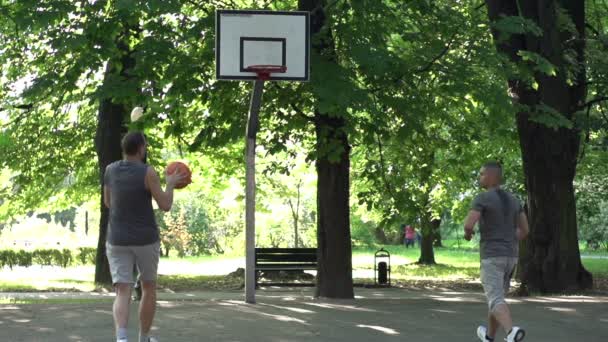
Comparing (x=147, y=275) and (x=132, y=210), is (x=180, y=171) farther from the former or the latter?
(x=147, y=275)

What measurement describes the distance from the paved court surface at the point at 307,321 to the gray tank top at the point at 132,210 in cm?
195

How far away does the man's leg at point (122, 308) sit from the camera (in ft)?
25.8

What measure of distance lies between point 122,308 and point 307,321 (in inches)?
146

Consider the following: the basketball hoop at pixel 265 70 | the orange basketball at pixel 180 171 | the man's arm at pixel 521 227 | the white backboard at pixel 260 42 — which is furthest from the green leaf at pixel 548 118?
the orange basketball at pixel 180 171

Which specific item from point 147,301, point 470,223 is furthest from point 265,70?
point 147,301

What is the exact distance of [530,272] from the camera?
18.5 m

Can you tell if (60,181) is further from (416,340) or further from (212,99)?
(416,340)

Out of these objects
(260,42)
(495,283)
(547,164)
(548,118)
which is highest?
(260,42)

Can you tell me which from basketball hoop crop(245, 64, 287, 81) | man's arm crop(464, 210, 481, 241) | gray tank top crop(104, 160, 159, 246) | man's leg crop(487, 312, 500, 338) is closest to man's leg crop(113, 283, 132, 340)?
gray tank top crop(104, 160, 159, 246)

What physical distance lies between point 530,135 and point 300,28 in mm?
6453

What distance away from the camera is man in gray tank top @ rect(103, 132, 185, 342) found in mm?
7914

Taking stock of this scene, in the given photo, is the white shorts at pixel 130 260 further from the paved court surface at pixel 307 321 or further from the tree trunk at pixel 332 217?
the tree trunk at pixel 332 217

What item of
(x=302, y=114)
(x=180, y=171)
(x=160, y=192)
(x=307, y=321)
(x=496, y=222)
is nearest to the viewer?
(x=160, y=192)

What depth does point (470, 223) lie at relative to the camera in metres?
8.51
